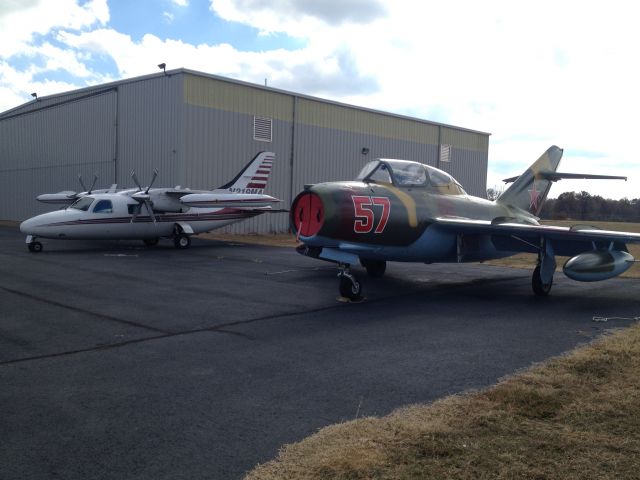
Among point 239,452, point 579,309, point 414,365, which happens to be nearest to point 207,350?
point 414,365

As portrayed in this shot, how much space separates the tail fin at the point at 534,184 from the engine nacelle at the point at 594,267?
4.59 m

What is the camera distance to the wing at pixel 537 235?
423 inches

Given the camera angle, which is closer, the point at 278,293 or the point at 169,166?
the point at 278,293

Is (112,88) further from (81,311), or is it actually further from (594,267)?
(594,267)

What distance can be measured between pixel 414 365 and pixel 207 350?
7.86ft

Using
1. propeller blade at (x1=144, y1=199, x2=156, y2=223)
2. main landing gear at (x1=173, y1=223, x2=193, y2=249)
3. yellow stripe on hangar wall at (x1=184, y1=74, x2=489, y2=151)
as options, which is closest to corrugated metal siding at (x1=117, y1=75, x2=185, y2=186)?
yellow stripe on hangar wall at (x1=184, y1=74, x2=489, y2=151)

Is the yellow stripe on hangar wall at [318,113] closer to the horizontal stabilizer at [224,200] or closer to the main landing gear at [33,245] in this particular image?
the horizontal stabilizer at [224,200]

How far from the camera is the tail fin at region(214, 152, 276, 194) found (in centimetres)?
2449

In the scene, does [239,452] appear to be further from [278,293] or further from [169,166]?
[169,166]

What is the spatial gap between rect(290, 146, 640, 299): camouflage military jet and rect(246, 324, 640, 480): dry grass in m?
5.09

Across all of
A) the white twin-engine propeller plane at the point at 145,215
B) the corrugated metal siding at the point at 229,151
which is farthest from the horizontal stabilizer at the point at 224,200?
the corrugated metal siding at the point at 229,151

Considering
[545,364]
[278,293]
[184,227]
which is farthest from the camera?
[184,227]

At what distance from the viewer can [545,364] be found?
607 centimetres

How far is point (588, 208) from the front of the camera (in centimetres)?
8950
